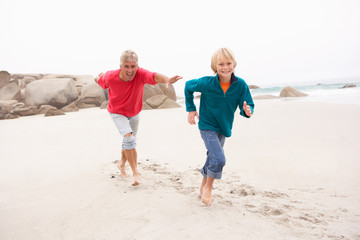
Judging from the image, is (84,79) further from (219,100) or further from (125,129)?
(219,100)

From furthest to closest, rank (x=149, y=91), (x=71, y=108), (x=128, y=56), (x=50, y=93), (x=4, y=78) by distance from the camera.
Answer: (x=4, y=78) → (x=50, y=93) → (x=149, y=91) → (x=71, y=108) → (x=128, y=56)

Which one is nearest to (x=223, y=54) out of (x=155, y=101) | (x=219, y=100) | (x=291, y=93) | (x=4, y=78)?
(x=219, y=100)

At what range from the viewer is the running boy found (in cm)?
296

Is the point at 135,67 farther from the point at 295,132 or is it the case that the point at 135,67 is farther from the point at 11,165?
the point at 295,132

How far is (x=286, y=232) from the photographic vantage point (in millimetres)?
2385

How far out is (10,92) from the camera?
19453 mm

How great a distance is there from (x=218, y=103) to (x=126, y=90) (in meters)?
1.40

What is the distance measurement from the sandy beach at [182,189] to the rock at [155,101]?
28.5 ft

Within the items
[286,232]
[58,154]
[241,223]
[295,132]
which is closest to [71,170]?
[58,154]

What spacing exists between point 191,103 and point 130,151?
122 cm

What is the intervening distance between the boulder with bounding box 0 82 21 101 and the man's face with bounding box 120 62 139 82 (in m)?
18.8

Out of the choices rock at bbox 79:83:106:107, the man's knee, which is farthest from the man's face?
rock at bbox 79:83:106:107

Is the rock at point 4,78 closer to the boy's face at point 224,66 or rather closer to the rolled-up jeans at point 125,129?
the rolled-up jeans at point 125,129

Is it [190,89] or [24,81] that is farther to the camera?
[24,81]
